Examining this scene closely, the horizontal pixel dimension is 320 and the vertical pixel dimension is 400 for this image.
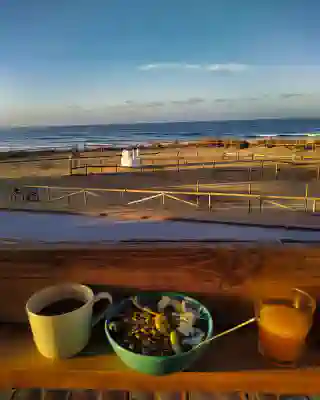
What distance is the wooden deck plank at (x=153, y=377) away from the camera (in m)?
0.31

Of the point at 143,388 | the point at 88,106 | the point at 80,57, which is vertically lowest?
the point at 143,388

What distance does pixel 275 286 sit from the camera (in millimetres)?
409

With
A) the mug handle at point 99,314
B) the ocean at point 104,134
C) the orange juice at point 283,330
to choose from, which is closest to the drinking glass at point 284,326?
the orange juice at point 283,330

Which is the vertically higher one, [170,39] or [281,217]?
[170,39]

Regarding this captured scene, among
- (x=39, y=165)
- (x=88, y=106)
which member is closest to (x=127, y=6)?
(x=88, y=106)

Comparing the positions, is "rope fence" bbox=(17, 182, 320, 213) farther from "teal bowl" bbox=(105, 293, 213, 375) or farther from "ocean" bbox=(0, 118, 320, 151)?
"teal bowl" bbox=(105, 293, 213, 375)

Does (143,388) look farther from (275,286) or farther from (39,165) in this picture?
(39,165)

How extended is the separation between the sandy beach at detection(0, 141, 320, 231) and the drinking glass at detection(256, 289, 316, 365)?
69 centimetres

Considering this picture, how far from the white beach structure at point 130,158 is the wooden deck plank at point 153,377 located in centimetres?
111

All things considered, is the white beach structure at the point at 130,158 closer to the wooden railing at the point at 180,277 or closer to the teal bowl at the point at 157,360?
the wooden railing at the point at 180,277

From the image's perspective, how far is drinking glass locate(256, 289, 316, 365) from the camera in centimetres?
31


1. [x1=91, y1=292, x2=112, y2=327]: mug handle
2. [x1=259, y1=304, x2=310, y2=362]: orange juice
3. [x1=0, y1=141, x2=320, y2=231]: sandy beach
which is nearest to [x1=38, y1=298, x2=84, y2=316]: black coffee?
[x1=91, y1=292, x2=112, y2=327]: mug handle

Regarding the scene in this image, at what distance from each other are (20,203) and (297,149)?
4.48 feet

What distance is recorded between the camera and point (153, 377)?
1.00 feet
